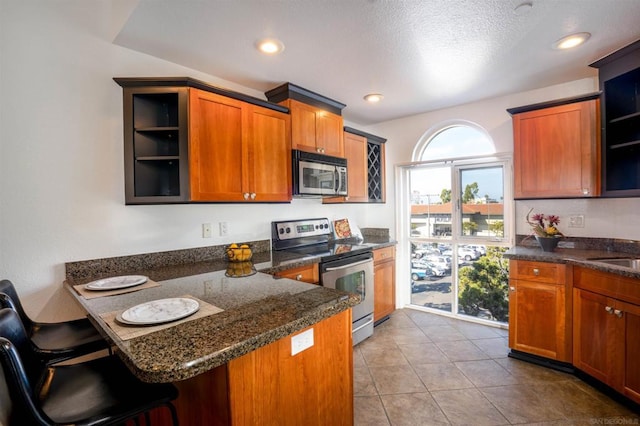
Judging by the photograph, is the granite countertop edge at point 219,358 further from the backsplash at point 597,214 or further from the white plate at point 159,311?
the backsplash at point 597,214

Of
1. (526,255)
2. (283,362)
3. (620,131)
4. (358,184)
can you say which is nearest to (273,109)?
(358,184)

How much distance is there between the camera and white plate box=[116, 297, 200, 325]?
1.08 meters

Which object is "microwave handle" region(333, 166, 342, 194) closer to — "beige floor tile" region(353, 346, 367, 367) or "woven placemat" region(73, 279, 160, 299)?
"beige floor tile" region(353, 346, 367, 367)

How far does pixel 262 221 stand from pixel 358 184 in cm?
125

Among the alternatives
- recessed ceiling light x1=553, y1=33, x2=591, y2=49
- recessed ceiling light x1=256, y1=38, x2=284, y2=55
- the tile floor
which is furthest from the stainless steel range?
recessed ceiling light x1=553, y1=33, x2=591, y2=49

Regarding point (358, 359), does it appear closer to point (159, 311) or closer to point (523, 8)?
point (159, 311)

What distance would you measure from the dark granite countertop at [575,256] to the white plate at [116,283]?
2.75 meters

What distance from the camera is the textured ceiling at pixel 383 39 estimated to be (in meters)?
1.67

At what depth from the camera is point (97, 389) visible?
1.07 metres

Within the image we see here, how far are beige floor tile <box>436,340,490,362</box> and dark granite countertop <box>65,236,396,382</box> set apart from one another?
161 cm

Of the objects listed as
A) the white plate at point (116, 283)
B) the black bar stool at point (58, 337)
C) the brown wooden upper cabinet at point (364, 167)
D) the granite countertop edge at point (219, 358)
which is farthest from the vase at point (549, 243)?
the black bar stool at point (58, 337)

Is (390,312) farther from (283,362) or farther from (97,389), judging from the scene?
(97,389)

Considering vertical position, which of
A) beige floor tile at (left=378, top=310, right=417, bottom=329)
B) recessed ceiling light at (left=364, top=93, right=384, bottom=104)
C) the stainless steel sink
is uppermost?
recessed ceiling light at (left=364, top=93, right=384, bottom=104)

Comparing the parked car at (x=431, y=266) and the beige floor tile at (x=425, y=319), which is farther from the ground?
the parked car at (x=431, y=266)
